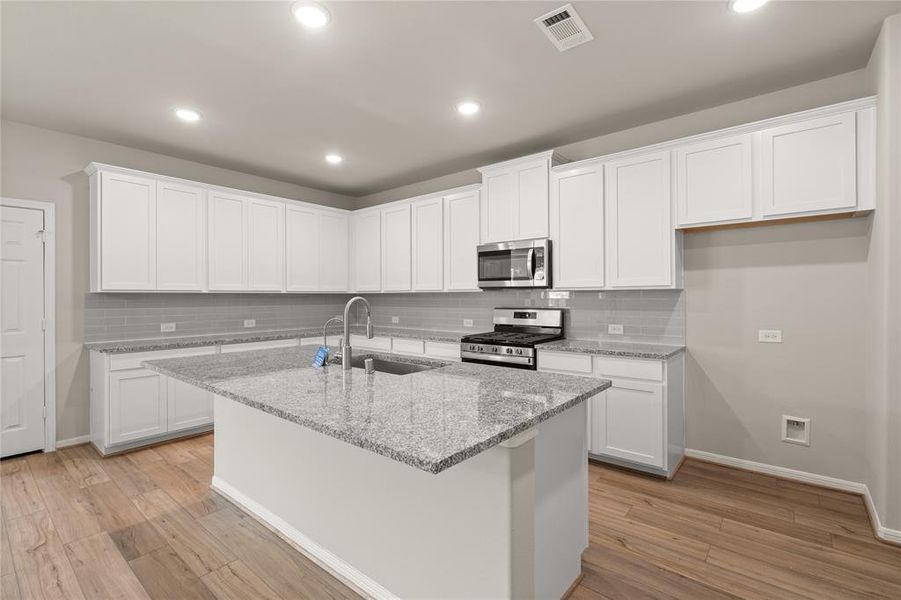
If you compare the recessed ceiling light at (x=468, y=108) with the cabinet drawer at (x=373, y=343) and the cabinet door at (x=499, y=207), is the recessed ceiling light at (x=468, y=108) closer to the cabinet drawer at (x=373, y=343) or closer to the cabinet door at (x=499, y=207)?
the cabinet door at (x=499, y=207)

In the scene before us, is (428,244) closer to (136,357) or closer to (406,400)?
(136,357)

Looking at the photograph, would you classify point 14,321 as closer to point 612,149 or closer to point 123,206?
point 123,206

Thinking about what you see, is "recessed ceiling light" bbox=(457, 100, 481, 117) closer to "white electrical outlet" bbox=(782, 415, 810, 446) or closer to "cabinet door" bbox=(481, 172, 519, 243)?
Result: "cabinet door" bbox=(481, 172, 519, 243)

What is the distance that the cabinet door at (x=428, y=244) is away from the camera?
15.8ft

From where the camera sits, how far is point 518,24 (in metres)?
2.29

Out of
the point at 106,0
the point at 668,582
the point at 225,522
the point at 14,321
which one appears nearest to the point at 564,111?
the point at 106,0

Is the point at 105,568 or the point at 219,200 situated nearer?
the point at 105,568

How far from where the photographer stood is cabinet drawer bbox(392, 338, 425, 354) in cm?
468

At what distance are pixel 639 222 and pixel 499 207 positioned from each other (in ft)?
4.41

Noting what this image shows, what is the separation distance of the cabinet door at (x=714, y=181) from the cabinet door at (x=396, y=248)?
9.62 ft

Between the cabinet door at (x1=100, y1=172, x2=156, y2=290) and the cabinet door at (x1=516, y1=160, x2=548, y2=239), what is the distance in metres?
3.45

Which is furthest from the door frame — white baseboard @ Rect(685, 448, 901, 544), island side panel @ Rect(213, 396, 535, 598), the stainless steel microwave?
white baseboard @ Rect(685, 448, 901, 544)

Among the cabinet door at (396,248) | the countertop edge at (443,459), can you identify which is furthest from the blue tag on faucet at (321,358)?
the cabinet door at (396,248)

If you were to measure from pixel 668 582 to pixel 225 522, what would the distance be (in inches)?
95.3
